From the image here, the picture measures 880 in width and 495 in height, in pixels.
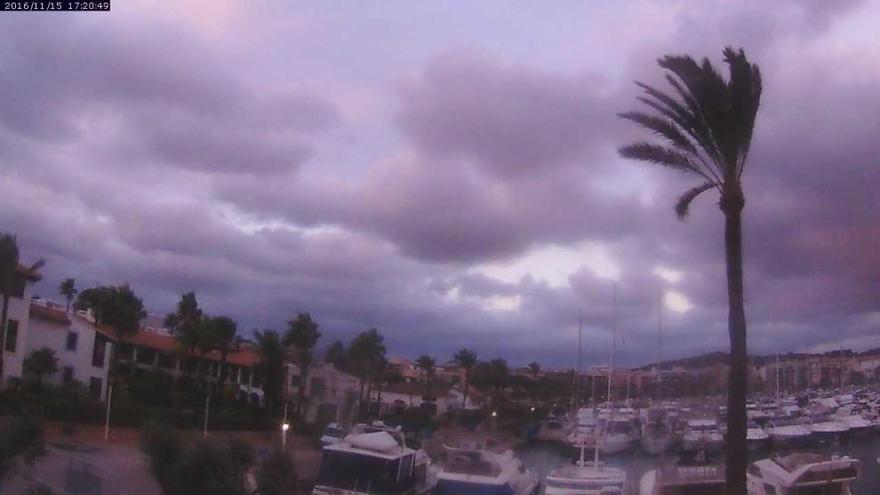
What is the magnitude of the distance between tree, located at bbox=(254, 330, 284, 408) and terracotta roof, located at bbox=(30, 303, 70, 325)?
10848mm

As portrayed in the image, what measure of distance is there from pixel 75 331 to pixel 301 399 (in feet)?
52.1

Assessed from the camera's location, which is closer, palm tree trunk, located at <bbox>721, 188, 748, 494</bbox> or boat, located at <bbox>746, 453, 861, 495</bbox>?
palm tree trunk, located at <bbox>721, 188, 748, 494</bbox>

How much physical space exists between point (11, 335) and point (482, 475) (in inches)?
845

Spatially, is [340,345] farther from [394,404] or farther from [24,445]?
[24,445]

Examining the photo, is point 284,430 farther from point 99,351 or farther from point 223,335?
point 99,351

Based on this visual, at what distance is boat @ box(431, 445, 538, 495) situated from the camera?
18375 mm

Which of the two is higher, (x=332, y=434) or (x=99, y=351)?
(x=99, y=351)

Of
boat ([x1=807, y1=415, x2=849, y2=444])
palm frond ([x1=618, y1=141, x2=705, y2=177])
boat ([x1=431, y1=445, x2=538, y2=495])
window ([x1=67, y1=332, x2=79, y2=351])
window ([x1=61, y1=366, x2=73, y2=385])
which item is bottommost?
boat ([x1=431, y1=445, x2=538, y2=495])

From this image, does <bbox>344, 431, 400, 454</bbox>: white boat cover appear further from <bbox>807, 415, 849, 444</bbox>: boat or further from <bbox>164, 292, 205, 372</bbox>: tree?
<bbox>164, 292, 205, 372</bbox>: tree

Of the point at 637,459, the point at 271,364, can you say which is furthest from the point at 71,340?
the point at 637,459

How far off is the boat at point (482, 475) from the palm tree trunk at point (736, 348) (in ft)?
20.6

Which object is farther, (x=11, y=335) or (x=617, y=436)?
(x=11, y=335)

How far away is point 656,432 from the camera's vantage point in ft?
64.1

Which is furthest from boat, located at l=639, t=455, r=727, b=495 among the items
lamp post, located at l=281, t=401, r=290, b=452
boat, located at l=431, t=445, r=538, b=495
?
lamp post, located at l=281, t=401, r=290, b=452
